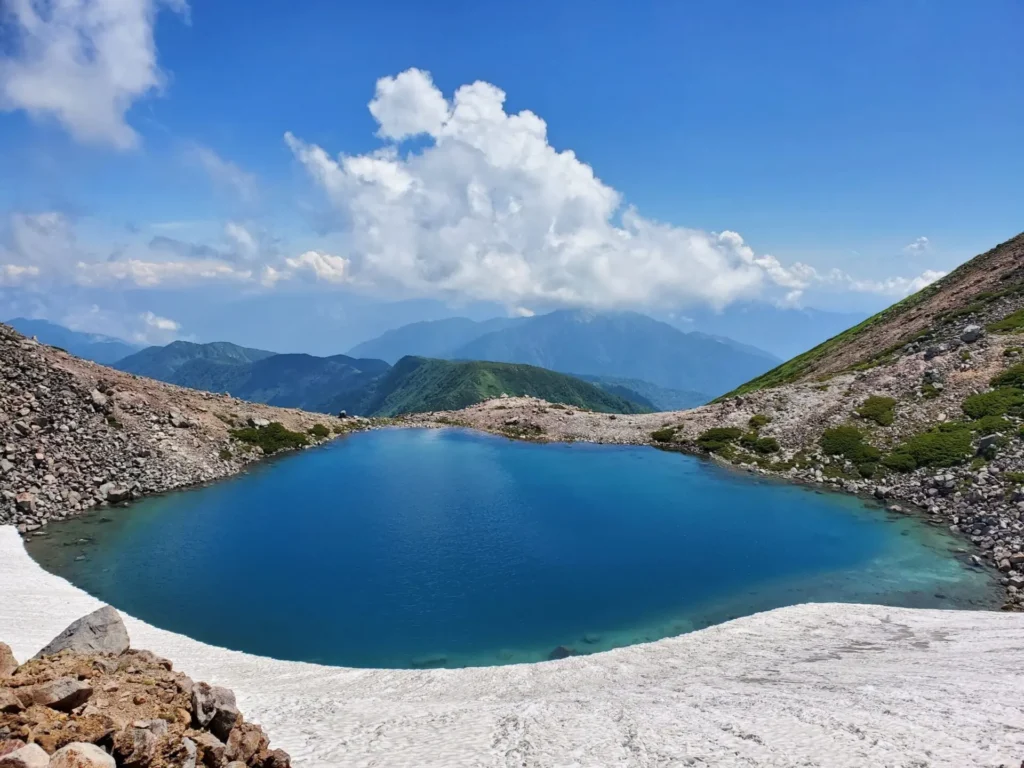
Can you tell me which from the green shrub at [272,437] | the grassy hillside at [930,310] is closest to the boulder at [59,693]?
the green shrub at [272,437]

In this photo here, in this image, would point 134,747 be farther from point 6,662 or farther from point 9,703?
point 6,662

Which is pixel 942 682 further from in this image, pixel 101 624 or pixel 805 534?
pixel 101 624

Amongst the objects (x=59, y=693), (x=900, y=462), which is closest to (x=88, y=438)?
(x=59, y=693)

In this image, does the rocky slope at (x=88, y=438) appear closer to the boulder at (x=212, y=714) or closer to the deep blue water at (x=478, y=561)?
the deep blue water at (x=478, y=561)

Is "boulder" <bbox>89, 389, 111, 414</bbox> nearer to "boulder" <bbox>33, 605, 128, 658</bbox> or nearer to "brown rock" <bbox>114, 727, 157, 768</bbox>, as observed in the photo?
"boulder" <bbox>33, 605, 128, 658</bbox>

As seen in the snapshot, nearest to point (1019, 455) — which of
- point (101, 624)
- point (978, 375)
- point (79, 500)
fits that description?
point (978, 375)
